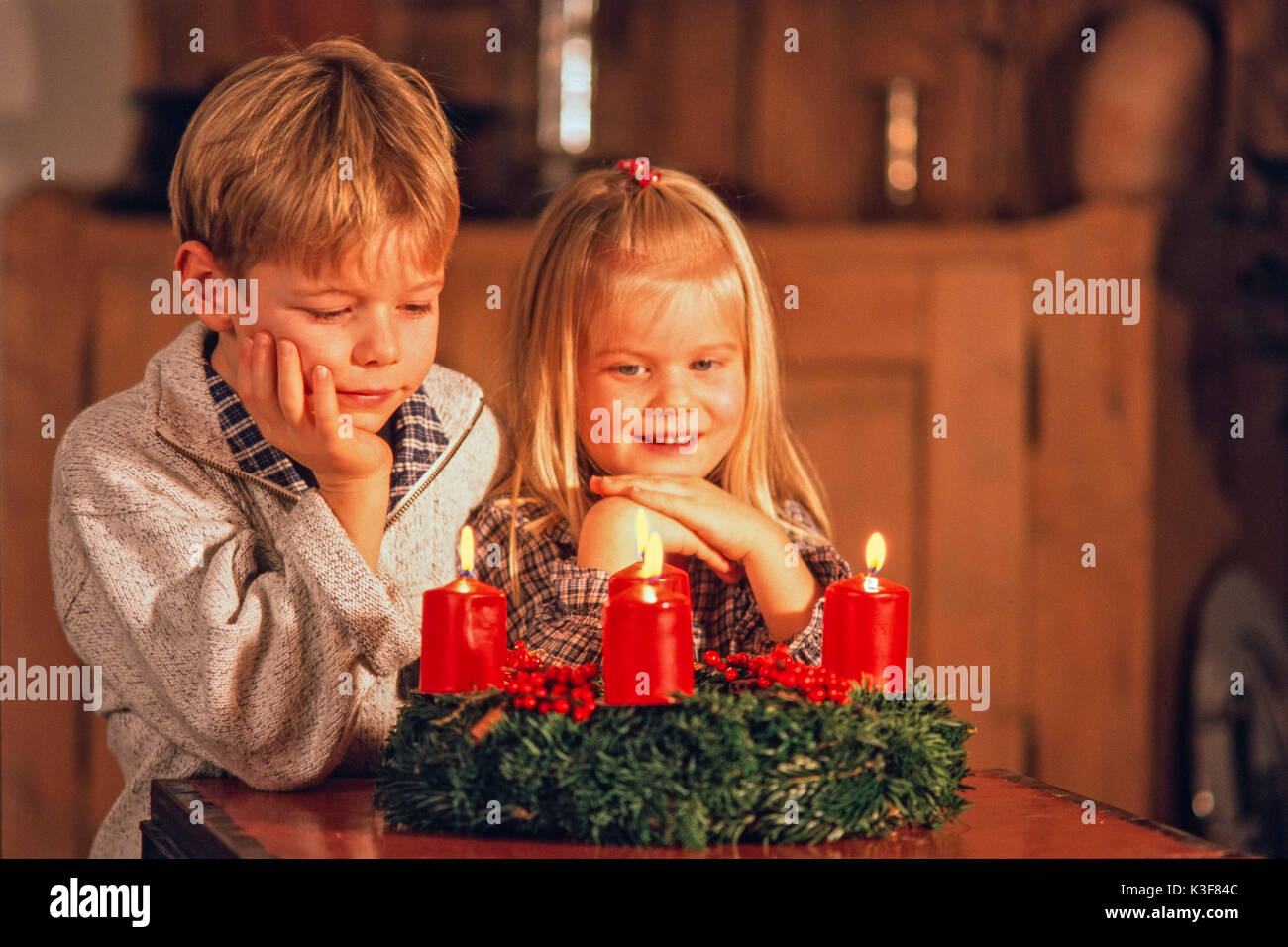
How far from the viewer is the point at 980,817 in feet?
3.24

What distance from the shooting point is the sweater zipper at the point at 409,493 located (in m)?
1.09

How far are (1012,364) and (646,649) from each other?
5.00ft

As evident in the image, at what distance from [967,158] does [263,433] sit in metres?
1.75

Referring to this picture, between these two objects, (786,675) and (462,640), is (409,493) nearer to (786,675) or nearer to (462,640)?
(462,640)

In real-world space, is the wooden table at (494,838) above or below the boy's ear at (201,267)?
below

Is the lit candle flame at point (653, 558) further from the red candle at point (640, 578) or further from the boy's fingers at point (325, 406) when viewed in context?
the boy's fingers at point (325, 406)

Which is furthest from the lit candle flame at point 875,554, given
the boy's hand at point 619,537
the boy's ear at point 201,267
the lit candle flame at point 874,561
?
the boy's ear at point 201,267

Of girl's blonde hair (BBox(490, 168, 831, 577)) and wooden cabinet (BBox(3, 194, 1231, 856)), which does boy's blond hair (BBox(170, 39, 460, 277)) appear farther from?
wooden cabinet (BBox(3, 194, 1231, 856))

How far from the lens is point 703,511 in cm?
114

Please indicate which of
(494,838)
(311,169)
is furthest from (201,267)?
(494,838)

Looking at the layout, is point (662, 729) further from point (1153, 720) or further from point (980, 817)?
point (1153, 720)

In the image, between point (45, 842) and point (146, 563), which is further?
point (45, 842)

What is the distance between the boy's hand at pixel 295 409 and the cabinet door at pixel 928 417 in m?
1.34
